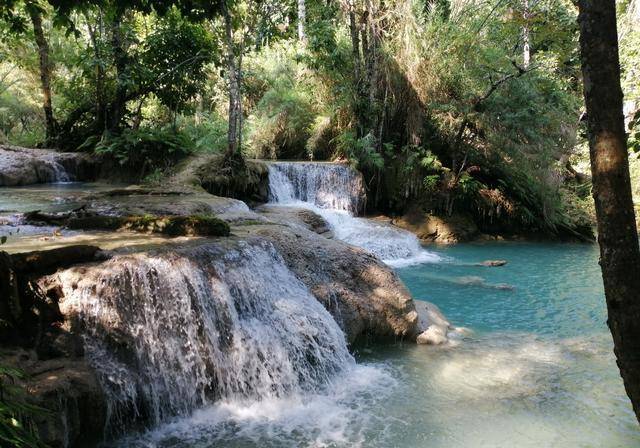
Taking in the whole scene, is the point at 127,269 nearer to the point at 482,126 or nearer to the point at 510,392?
the point at 510,392

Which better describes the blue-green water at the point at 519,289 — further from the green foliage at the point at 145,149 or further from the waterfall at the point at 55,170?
the waterfall at the point at 55,170

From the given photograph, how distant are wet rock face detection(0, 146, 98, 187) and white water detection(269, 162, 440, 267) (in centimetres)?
479

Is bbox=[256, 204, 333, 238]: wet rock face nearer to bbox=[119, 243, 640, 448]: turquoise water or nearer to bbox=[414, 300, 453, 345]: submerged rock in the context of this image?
bbox=[414, 300, 453, 345]: submerged rock

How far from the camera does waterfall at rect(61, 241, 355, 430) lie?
465cm

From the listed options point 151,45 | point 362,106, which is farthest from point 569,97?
point 151,45

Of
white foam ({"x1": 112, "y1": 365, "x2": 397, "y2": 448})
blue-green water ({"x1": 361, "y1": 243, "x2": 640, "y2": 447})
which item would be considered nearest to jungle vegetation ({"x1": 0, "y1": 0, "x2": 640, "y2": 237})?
blue-green water ({"x1": 361, "y1": 243, "x2": 640, "y2": 447})

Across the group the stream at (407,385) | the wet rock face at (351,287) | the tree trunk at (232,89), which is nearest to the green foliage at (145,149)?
the tree trunk at (232,89)

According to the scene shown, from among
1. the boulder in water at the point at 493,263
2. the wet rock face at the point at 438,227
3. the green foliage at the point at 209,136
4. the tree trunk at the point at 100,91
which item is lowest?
the boulder in water at the point at 493,263

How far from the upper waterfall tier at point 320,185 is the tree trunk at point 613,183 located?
37.4 feet

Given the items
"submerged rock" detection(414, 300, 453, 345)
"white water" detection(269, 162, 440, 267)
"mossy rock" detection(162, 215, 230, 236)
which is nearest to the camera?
"mossy rock" detection(162, 215, 230, 236)

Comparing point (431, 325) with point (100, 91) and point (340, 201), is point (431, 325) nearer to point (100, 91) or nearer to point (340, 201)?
point (340, 201)

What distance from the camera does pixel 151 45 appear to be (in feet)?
43.8

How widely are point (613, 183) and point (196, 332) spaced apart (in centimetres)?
406

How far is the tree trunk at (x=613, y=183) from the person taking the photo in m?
2.15
